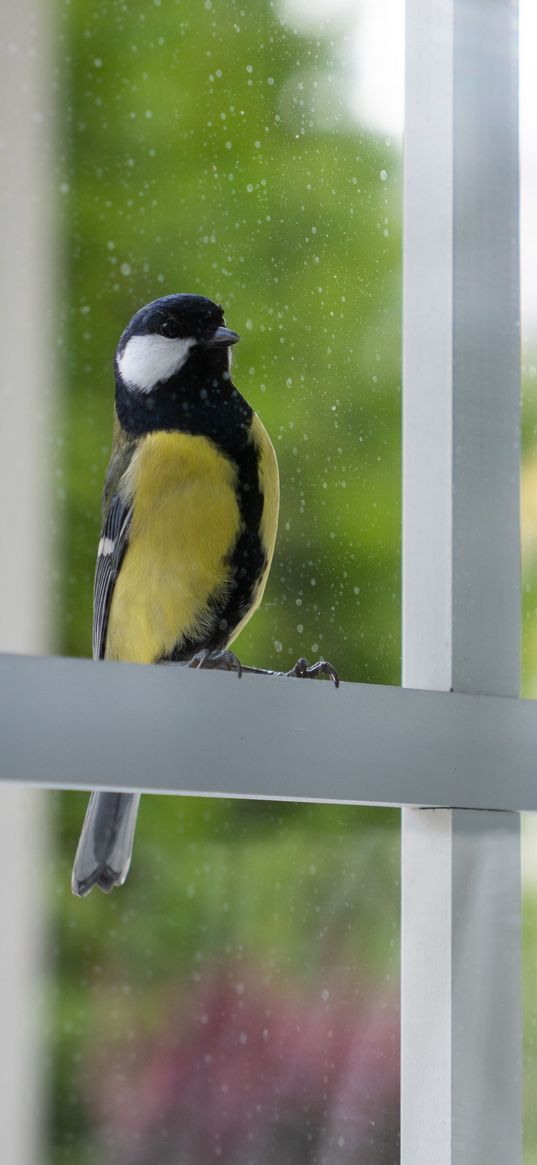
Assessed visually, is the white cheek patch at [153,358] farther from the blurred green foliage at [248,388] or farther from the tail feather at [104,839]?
the tail feather at [104,839]

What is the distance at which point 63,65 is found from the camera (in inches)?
30.9

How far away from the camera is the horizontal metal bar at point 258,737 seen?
542 millimetres

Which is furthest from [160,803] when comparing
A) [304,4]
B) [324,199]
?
[304,4]

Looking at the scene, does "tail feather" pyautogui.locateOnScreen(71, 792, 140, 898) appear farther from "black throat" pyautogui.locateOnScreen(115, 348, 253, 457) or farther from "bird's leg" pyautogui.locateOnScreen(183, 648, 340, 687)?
"black throat" pyautogui.locateOnScreen(115, 348, 253, 457)

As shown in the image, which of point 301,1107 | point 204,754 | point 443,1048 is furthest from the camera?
point 301,1107

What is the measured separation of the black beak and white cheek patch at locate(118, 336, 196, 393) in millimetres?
12

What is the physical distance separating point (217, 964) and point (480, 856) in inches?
9.1

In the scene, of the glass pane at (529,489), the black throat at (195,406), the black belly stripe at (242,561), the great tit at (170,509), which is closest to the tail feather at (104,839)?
the great tit at (170,509)

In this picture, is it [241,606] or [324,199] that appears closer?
[241,606]

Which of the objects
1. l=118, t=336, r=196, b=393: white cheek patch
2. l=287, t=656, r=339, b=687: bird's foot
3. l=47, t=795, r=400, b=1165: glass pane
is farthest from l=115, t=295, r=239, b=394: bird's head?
l=47, t=795, r=400, b=1165: glass pane

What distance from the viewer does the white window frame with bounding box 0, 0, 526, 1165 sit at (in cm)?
66

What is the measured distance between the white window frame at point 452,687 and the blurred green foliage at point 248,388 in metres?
0.09

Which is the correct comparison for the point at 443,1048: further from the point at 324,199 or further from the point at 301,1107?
the point at 324,199

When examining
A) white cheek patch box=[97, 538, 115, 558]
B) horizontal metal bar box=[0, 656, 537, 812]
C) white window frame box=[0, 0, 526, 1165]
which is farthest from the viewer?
white cheek patch box=[97, 538, 115, 558]
